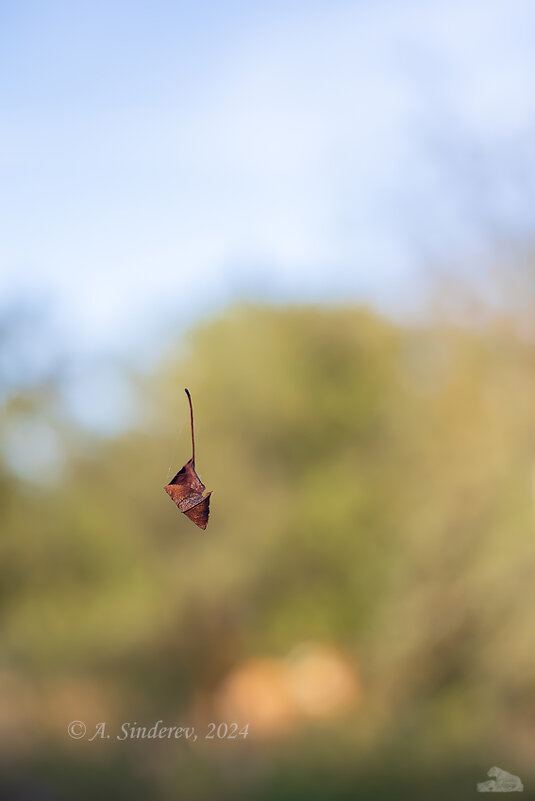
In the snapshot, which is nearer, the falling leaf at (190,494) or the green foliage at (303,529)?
the falling leaf at (190,494)

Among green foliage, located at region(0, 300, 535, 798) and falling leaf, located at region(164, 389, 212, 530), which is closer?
falling leaf, located at region(164, 389, 212, 530)

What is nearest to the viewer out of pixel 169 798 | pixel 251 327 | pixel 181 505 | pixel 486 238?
pixel 181 505


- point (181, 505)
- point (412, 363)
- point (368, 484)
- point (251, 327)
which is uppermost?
point (251, 327)

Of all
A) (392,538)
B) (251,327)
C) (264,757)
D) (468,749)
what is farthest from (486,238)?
(264,757)

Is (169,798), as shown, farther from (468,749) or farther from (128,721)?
(468,749)

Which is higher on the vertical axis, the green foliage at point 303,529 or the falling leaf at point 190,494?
the green foliage at point 303,529

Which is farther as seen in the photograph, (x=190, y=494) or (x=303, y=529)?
(x=303, y=529)

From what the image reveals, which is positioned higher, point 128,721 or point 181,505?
point 128,721

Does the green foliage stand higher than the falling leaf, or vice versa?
the green foliage

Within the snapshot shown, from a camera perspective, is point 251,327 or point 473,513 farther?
point 251,327

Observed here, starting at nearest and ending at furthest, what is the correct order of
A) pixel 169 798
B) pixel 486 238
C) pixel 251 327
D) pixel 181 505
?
pixel 181 505 < pixel 486 238 < pixel 169 798 < pixel 251 327

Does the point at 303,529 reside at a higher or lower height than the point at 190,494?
higher
